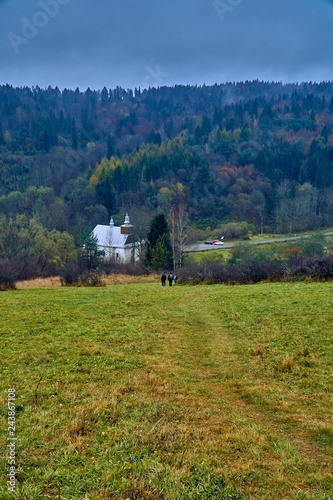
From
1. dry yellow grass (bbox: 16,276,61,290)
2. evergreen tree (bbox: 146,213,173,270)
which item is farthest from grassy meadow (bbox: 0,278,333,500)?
evergreen tree (bbox: 146,213,173,270)

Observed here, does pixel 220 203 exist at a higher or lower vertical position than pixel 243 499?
higher

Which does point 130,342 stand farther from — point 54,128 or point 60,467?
point 54,128

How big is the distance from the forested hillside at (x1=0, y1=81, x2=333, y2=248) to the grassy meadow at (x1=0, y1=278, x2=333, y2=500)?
41.5 metres

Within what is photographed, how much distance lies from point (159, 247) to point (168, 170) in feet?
224

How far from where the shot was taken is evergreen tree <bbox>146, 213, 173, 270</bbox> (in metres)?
40.6

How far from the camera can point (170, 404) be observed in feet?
22.4

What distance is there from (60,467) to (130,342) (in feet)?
19.1

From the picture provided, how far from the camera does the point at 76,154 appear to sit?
417ft

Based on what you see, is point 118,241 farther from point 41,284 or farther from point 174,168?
point 174,168

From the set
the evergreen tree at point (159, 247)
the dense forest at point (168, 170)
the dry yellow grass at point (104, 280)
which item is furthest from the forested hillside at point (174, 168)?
the dry yellow grass at point (104, 280)

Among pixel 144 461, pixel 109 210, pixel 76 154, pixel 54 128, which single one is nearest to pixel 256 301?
pixel 144 461

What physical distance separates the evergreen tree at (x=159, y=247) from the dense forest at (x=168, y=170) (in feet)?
46.4

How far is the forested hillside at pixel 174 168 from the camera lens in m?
81.1

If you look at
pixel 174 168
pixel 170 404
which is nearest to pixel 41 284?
pixel 170 404
